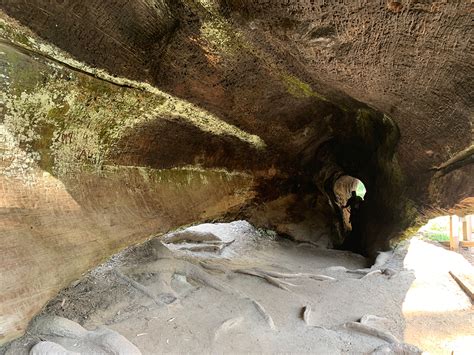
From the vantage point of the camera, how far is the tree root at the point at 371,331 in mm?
2570

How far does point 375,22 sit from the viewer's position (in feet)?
6.70

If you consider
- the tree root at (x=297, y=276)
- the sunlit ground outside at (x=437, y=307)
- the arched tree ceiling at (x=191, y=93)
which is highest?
the arched tree ceiling at (x=191, y=93)

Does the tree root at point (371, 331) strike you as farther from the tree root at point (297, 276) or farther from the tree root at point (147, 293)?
the tree root at point (147, 293)

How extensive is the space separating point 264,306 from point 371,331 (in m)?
0.84

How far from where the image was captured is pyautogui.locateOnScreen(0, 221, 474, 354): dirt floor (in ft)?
8.33

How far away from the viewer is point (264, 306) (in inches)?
123

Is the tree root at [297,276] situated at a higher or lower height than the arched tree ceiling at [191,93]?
lower

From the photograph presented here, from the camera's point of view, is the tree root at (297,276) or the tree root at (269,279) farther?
the tree root at (297,276)

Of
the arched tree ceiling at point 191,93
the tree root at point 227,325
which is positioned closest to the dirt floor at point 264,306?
the tree root at point 227,325

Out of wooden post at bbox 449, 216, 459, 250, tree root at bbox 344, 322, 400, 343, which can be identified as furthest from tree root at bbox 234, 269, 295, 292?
wooden post at bbox 449, 216, 459, 250

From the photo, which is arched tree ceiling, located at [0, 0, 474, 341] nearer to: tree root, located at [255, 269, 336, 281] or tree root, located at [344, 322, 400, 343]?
tree root, located at [255, 269, 336, 281]

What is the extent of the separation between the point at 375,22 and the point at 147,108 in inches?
62.9

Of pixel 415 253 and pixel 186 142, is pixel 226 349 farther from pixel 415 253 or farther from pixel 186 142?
pixel 415 253

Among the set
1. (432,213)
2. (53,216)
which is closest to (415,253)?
(432,213)
